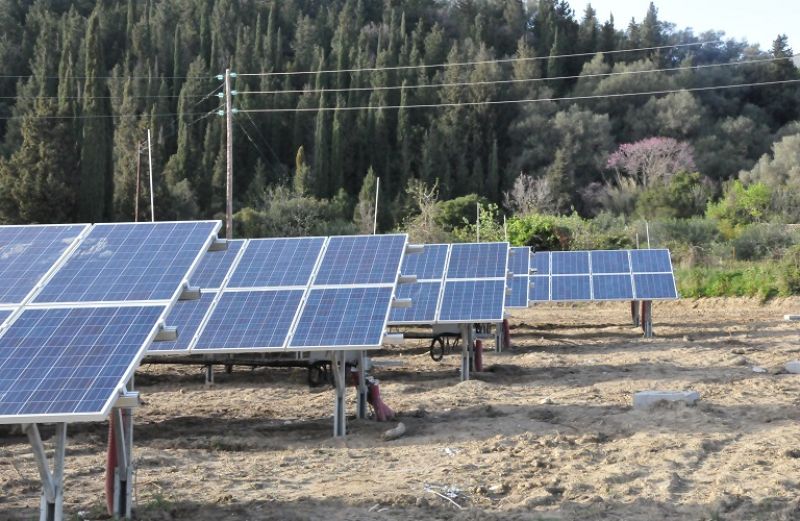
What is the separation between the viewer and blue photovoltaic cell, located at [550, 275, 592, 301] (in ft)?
99.5

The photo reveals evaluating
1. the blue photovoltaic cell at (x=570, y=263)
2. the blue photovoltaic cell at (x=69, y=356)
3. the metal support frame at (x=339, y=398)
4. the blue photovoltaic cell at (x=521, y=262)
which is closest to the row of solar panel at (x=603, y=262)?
the blue photovoltaic cell at (x=570, y=263)

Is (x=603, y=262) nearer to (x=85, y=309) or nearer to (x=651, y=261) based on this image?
(x=651, y=261)

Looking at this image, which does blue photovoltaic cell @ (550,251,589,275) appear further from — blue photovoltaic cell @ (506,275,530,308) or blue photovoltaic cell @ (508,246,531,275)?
blue photovoltaic cell @ (506,275,530,308)

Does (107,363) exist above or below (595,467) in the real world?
above

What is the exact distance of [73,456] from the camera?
12727mm

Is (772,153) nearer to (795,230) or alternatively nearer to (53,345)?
(795,230)

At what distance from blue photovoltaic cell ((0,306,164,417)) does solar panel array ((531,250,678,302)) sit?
70.6ft

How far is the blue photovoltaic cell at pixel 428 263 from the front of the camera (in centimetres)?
2275

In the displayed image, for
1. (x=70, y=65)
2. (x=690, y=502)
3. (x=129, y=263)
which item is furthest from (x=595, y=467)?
(x=70, y=65)

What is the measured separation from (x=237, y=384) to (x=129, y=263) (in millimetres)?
9837

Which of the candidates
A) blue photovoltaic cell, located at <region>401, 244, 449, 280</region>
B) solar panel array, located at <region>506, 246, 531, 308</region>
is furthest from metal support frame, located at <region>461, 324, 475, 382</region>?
solar panel array, located at <region>506, 246, 531, 308</region>

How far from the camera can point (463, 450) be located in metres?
12.5

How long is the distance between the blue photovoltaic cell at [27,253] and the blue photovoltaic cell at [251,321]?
3208 mm

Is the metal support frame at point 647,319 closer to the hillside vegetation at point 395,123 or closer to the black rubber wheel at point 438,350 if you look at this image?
the black rubber wheel at point 438,350
